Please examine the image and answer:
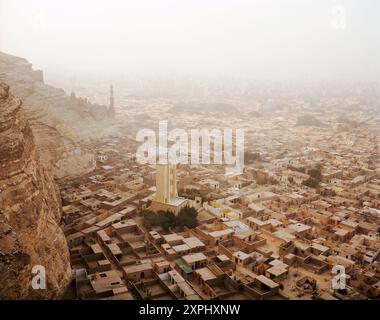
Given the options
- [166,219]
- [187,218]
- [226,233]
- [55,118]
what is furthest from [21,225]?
[55,118]

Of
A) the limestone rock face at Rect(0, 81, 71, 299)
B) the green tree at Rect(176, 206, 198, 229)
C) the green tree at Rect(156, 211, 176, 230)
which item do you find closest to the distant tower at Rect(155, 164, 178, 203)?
the green tree at Rect(156, 211, 176, 230)

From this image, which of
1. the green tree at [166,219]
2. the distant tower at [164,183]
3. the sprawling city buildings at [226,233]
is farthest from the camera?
the distant tower at [164,183]

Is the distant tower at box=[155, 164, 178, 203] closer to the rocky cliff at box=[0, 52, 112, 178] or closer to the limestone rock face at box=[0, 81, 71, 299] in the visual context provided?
the limestone rock face at box=[0, 81, 71, 299]

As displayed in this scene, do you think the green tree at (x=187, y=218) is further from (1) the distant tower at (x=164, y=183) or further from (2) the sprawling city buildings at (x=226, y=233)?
(1) the distant tower at (x=164, y=183)

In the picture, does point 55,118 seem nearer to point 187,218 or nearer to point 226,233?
point 187,218

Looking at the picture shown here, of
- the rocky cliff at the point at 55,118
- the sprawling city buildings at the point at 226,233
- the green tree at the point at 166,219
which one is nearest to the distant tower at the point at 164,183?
the sprawling city buildings at the point at 226,233
